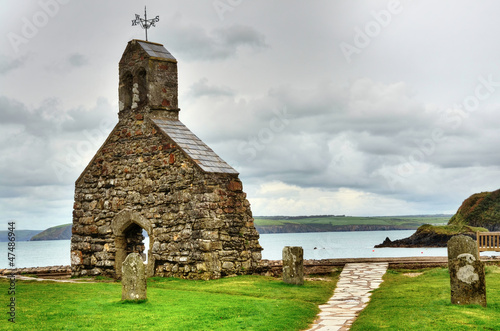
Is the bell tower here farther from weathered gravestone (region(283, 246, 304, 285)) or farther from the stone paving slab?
the stone paving slab

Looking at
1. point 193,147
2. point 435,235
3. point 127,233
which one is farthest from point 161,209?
point 435,235

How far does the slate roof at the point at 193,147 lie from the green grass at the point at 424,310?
20.1 ft

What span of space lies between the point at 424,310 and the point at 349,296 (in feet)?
10.6

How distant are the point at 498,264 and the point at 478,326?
10.7 m

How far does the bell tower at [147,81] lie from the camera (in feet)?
60.0

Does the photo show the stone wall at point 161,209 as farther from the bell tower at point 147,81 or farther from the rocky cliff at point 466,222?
the rocky cliff at point 466,222

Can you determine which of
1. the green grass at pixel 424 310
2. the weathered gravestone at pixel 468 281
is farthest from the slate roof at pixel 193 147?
the weathered gravestone at pixel 468 281

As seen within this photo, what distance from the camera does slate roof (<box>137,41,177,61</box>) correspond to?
61.0ft

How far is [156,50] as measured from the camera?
62.2 ft

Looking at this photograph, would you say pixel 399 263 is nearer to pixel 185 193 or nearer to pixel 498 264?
pixel 498 264

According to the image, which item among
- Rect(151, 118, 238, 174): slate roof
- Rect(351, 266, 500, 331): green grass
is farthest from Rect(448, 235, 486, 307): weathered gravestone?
Rect(151, 118, 238, 174): slate roof

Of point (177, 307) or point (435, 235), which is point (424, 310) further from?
point (435, 235)

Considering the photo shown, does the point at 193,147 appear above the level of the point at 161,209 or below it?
above

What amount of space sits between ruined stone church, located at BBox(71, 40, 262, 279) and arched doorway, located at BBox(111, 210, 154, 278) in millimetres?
33
